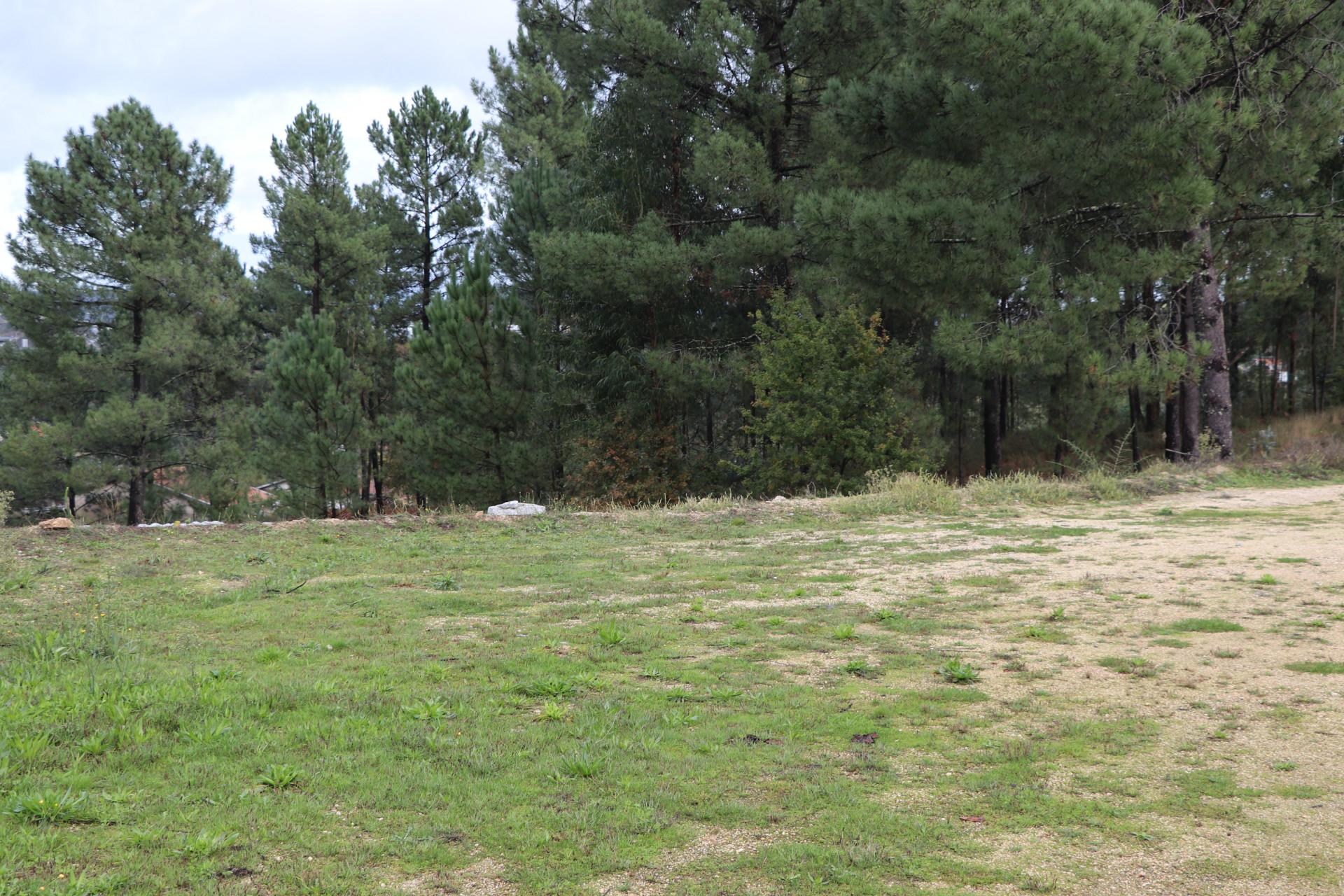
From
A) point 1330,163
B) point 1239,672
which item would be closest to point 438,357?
point 1239,672

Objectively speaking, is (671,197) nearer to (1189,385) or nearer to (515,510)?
(515,510)

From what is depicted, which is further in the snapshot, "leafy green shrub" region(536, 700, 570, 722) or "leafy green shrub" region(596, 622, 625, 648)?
"leafy green shrub" region(596, 622, 625, 648)

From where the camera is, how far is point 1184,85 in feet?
43.9

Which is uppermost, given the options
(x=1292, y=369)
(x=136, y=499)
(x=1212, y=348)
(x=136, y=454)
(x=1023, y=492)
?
(x=1292, y=369)

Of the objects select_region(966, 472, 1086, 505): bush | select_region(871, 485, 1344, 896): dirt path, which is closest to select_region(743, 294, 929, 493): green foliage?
select_region(966, 472, 1086, 505): bush

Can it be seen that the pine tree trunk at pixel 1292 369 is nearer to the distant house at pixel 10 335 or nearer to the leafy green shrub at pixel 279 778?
the leafy green shrub at pixel 279 778

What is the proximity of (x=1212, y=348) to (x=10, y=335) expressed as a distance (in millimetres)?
35245

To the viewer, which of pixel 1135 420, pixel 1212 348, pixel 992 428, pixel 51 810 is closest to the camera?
pixel 51 810

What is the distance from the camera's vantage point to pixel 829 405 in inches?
633

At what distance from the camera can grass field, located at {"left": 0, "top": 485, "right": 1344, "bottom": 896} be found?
9.25 feet

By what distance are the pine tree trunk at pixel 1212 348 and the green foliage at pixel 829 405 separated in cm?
517

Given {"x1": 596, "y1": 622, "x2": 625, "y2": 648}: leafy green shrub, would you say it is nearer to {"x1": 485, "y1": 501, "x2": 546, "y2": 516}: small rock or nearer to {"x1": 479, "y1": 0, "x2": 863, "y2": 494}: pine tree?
{"x1": 485, "y1": 501, "x2": 546, "y2": 516}: small rock

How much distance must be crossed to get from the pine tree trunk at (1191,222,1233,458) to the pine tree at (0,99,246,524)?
27610 millimetres

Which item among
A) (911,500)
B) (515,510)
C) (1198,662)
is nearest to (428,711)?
(1198,662)
